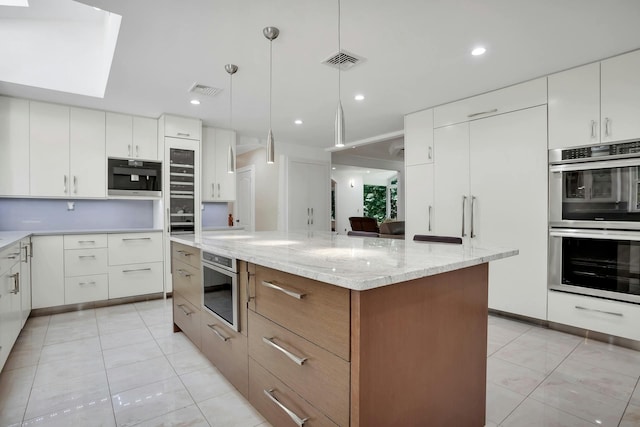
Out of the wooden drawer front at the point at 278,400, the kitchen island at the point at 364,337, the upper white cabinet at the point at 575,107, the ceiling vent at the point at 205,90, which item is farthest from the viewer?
the ceiling vent at the point at 205,90

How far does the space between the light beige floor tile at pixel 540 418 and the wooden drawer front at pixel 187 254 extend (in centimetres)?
209

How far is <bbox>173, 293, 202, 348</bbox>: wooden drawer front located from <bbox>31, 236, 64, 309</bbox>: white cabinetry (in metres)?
1.56

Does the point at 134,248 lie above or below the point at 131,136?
below

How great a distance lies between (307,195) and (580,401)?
16.4 ft

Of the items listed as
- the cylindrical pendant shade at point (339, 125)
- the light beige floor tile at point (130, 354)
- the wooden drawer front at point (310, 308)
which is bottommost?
the light beige floor tile at point (130, 354)

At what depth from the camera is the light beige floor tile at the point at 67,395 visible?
1.81 meters


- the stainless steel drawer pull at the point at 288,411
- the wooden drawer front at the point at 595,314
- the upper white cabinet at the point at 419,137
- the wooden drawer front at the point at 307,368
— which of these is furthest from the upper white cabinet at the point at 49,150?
the wooden drawer front at the point at 595,314

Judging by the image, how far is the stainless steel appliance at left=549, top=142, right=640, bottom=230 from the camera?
8.34ft

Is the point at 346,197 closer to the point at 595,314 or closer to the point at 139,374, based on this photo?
the point at 595,314

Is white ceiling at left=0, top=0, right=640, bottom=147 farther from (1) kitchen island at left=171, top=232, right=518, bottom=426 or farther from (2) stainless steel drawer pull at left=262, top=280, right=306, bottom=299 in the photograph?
(2) stainless steel drawer pull at left=262, top=280, right=306, bottom=299

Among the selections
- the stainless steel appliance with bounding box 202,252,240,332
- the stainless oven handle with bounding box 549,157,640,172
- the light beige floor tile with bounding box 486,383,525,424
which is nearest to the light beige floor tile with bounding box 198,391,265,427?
the stainless steel appliance with bounding box 202,252,240,332

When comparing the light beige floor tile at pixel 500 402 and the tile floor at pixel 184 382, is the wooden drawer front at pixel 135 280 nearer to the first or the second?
the tile floor at pixel 184 382

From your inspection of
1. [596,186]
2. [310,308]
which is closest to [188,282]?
[310,308]

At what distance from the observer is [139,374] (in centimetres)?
219
